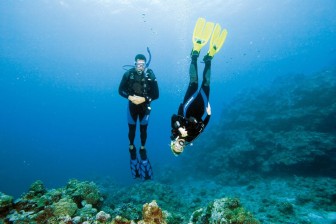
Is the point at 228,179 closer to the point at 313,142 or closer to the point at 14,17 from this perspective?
the point at 313,142

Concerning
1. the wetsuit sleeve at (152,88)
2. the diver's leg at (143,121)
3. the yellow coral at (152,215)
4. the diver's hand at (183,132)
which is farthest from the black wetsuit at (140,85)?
the yellow coral at (152,215)

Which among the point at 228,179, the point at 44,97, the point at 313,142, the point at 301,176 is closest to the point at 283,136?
the point at 313,142

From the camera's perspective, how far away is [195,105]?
18.2ft

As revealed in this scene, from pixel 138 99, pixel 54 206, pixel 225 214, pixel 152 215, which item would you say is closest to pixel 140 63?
pixel 138 99

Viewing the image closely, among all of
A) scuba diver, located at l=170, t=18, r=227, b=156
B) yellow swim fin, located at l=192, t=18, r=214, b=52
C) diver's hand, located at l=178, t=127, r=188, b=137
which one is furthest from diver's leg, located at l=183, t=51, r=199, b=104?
diver's hand, located at l=178, t=127, r=188, b=137

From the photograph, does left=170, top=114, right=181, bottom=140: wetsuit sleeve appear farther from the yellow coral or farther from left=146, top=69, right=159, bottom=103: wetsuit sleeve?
left=146, top=69, right=159, bottom=103: wetsuit sleeve

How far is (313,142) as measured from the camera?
42.0 feet

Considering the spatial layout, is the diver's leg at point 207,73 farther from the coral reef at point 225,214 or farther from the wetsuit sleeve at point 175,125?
the coral reef at point 225,214

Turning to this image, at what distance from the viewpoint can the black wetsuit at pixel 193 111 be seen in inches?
189

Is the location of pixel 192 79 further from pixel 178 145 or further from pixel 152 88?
pixel 178 145

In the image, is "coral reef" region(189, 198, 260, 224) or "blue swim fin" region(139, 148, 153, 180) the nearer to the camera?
"coral reef" region(189, 198, 260, 224)

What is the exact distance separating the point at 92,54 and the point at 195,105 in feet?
236

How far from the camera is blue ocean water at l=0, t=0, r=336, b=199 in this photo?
138 ft

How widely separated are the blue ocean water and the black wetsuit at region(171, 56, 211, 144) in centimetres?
2672
